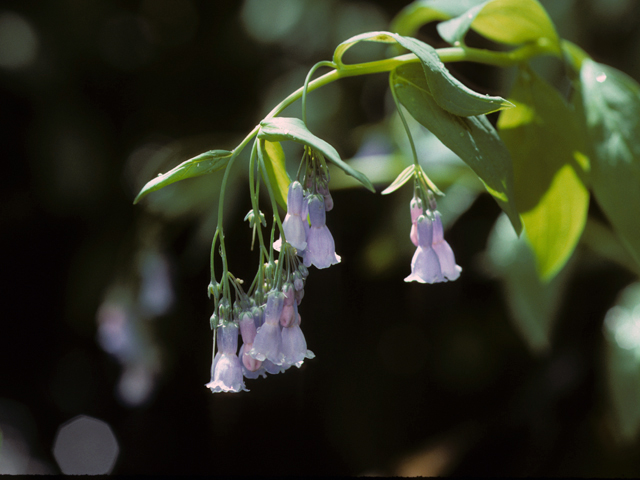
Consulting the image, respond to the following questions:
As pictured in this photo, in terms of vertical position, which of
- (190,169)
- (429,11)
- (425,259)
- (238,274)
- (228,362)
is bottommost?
(238,274)

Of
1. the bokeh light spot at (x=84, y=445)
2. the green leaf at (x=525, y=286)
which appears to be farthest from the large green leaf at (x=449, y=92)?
the bokeh light spot at (x=84, y=445)

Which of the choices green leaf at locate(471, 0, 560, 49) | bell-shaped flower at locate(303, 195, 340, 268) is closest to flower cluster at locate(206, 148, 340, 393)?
bell-shaped flower at locate(303, 195, 340, 268)

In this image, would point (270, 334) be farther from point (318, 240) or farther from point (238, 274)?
point (238, 274)

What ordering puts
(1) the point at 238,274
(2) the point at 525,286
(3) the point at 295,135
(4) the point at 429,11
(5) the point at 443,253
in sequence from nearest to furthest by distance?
(3) the point at 295,135, (5) the point at 443,253, (4) the point at 429,11, (2) the point at 525,286, (1) the point at 238,274

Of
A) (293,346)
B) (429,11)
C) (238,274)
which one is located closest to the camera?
(293,346)

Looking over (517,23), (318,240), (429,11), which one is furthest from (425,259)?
(429,11)

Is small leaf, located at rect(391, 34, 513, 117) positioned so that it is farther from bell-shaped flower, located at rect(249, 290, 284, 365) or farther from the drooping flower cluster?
bell-shaped flower, located at rect(249, 290, 284, 365)
